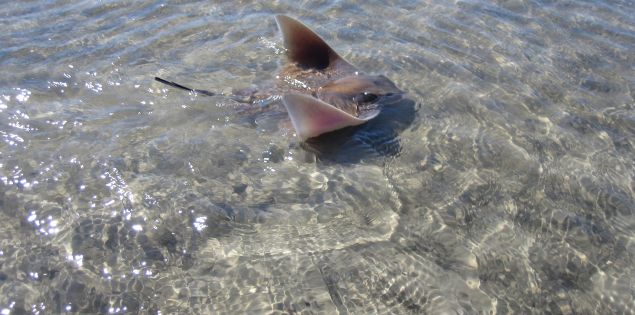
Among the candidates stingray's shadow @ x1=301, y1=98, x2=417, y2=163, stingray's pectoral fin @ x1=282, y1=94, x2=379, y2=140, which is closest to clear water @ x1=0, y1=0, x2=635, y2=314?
stingray's shadow @ x1=301, y1=98, x2=417, y2=163

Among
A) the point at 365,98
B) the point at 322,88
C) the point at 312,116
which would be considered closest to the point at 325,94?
the point at 322,88

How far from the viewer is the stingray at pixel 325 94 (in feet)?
13.4

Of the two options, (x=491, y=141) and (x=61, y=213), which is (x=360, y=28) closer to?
(x=491, y=141)

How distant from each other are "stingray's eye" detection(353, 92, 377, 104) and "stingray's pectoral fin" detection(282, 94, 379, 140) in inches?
14.9

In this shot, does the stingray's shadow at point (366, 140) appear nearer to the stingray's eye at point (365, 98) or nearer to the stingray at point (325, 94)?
the stingray at point (325, 94)

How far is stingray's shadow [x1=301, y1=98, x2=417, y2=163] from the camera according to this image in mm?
4234

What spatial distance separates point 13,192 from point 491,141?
13.1 feet

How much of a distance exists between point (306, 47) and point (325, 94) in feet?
3.56

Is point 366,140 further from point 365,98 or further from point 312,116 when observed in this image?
point 312,116

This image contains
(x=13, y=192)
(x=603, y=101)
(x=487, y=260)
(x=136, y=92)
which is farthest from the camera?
(x=603, y=101)

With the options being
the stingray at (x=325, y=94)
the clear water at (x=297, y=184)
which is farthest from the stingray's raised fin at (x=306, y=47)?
the clear water at (x=297, y=184)

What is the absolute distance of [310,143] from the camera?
4281 millimetres

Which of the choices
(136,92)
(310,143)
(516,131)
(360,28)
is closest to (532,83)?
(516,131)

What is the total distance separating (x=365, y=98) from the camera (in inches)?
182
